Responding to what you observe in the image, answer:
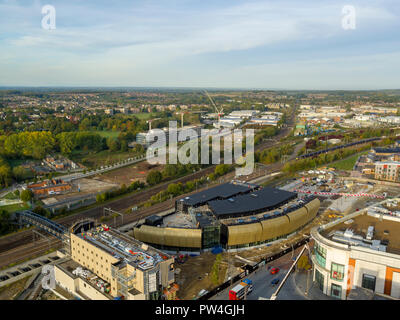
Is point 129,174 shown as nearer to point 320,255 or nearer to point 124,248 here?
point 124,248

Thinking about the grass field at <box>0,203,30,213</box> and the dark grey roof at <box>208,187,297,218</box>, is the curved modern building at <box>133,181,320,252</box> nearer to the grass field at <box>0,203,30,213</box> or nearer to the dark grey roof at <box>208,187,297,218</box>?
the dark grey roof at <box>208,187,297,218</box>

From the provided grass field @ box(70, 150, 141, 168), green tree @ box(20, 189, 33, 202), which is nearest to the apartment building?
grass field @ box(70, 150, 141, 168)

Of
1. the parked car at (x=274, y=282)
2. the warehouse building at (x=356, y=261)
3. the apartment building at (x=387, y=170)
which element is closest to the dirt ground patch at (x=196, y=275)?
the parked car at (x=274, y=282)

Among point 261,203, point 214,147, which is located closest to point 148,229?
point 261,203

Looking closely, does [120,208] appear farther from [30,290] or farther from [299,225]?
[299,225]

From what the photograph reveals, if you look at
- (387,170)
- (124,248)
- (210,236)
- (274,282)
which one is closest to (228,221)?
(210,236)

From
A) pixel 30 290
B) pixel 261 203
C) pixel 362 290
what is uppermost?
pixel 261 203
